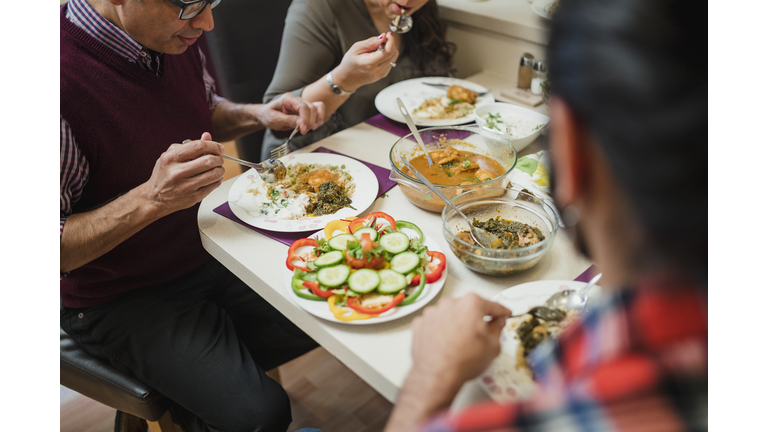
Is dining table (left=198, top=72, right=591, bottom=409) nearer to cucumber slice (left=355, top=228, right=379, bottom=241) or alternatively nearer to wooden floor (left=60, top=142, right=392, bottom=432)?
cucumber slice (left=355, top=228, right=379, bottom=241)

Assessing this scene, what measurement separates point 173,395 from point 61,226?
19.9 inches

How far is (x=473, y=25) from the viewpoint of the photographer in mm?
2383

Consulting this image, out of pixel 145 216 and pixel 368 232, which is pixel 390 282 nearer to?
pixel 368 232

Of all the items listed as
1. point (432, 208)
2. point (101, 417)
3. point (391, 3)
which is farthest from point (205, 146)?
point (101, 417)

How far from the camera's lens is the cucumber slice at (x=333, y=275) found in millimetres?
1019

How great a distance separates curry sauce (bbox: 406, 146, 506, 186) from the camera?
1.42 meters

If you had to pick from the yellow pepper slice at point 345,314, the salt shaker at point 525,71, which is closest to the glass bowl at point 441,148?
the yellow pepper slice at point 345,314

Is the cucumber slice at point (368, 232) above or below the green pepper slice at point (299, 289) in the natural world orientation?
above

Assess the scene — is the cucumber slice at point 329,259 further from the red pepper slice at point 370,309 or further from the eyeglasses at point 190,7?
the eyeglasses at point 190,7

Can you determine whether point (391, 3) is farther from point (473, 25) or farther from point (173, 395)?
point (173, 395)

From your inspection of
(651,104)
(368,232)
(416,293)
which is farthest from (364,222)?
(651,104)

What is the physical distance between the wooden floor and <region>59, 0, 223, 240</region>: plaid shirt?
1.10 meters

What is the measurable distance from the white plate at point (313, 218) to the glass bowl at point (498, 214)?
0.25 m

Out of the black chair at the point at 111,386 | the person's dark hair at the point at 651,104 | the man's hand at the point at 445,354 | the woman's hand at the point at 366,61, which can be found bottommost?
the black chair at the point at 111,386
